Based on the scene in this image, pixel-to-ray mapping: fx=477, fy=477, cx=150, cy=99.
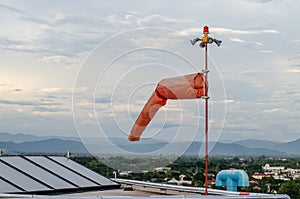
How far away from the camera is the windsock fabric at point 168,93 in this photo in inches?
329

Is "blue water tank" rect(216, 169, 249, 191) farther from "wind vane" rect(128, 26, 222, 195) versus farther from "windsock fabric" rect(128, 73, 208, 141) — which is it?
"windsock fabric" rect(128, 73, 208, 141)

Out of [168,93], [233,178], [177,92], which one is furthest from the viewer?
[233,178]

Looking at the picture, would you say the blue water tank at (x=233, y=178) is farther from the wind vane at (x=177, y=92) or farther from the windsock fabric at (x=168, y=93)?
the windsock fabric at (x=168, y=93)

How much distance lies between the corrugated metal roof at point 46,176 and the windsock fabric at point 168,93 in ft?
7.77

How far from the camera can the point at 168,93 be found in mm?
8773

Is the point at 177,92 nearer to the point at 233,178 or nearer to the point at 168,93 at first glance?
the point at 168,93

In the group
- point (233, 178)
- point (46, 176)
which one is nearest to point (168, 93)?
point (46, 176)

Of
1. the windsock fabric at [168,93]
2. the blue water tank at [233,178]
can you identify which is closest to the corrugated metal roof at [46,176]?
the windsock fabric at [168,93]

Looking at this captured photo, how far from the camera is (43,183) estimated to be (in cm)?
1013

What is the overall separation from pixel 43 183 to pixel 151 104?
3075 millimetres

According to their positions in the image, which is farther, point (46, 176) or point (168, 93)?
point (46, 176)

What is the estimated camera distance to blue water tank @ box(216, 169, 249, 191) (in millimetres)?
12664

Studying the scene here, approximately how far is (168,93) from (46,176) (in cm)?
378

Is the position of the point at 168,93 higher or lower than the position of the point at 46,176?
higher
